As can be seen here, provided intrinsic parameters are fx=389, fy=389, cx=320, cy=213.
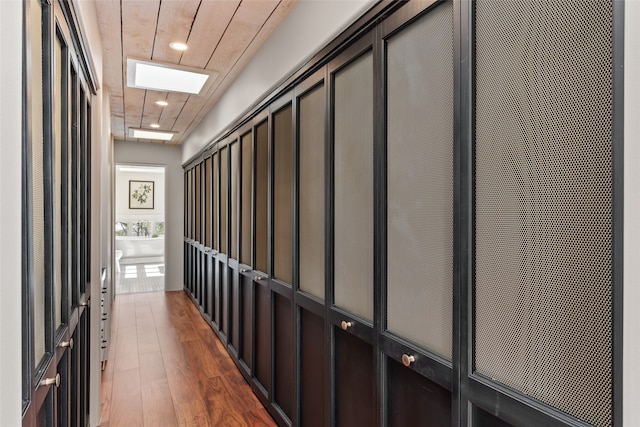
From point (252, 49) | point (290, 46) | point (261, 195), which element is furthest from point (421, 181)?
point (252, 49)

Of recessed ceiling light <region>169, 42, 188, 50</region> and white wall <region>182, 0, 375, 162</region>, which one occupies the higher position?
recessed ceiling light <region>169, 42, 188, 50</region>

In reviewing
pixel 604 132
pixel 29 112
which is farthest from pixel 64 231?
pixel 604 132

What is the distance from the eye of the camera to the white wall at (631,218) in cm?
68

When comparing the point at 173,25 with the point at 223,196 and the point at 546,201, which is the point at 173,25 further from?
the point at 546,201

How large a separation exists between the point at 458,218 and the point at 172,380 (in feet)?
9.46

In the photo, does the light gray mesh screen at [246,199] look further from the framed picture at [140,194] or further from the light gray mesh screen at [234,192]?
the framed picture at [140,194]

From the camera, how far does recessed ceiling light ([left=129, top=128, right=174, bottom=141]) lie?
5.48 m

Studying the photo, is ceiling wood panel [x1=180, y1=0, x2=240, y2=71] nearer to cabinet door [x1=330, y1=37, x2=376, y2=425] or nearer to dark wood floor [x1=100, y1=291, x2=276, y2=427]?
cabinet door [x1=330, y1=37, x2=376, y2=425]

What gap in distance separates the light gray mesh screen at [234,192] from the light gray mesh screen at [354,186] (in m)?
1.74

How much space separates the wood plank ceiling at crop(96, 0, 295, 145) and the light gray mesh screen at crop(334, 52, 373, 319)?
2.70 feet

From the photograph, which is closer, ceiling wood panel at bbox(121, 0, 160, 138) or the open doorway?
ceiling wood panel at bbox(121, 0, 160, 138)

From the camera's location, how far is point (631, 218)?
0.69 m

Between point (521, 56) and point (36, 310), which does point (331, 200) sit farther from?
point (36, 310)
